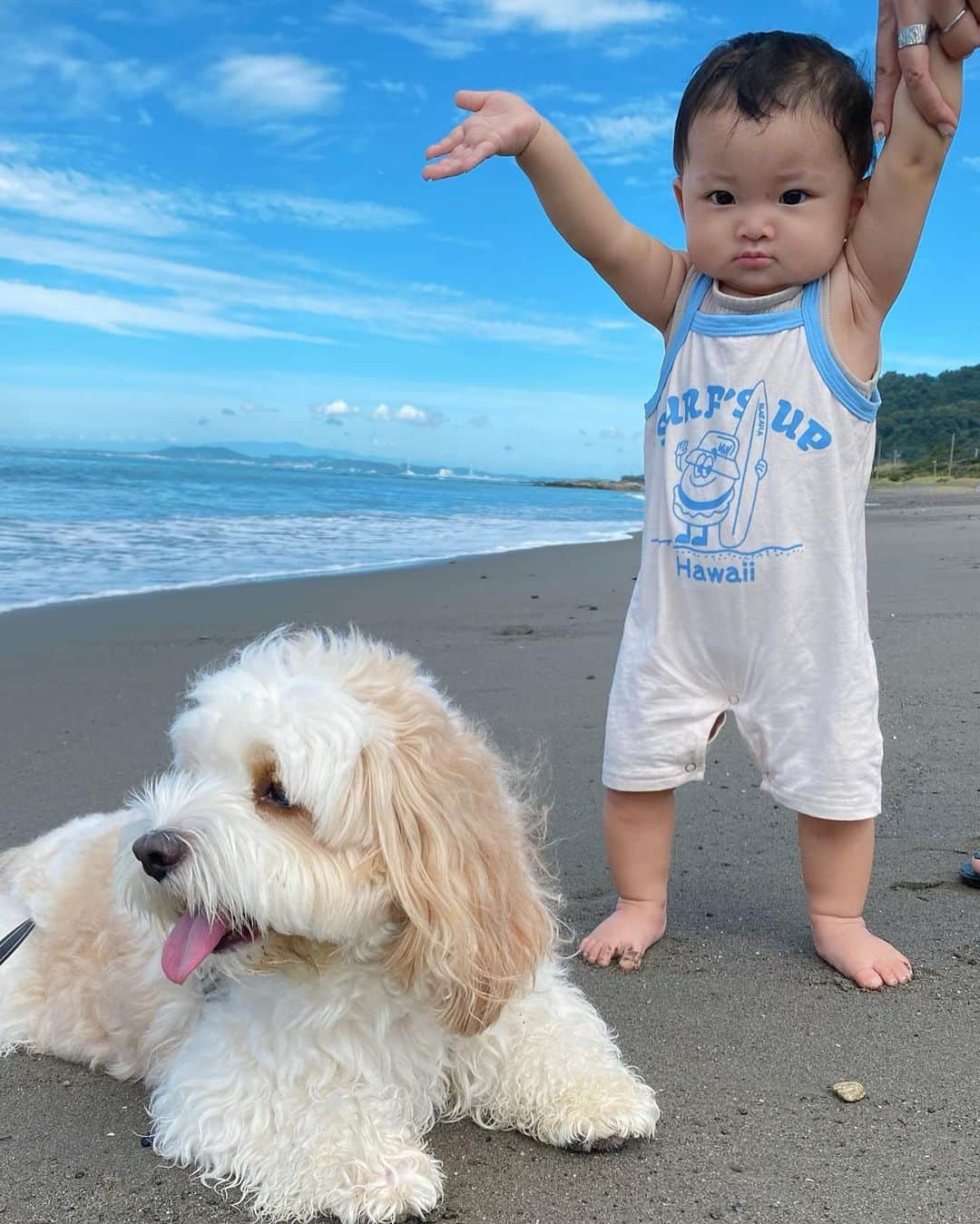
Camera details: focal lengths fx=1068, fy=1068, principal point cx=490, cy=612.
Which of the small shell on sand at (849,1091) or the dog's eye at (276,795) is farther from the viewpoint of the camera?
the small shell on sand at (849,1091)

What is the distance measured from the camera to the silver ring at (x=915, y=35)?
8.57ft

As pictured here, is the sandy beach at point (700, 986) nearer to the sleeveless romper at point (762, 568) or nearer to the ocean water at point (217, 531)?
the sleeveless romper at point (762, 568)

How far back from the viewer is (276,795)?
2.14 metres

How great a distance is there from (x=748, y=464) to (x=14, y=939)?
8.13 feet

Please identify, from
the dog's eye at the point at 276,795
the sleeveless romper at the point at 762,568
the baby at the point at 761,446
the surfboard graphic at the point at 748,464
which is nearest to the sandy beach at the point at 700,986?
the baby at the point at 761,446

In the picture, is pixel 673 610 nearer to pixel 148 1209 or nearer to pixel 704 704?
pixel 704 704

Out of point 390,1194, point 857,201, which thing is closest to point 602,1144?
point 390,1194

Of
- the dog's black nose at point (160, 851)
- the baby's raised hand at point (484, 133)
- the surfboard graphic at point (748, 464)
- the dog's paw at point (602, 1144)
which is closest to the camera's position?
the dog's black nose at point (160, 851)

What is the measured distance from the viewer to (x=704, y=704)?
10.9 ft

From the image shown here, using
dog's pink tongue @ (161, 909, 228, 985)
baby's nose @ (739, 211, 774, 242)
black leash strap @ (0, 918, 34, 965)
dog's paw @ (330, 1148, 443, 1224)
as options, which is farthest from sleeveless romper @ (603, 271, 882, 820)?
black leash strap @ (0, 918, 34, 965)

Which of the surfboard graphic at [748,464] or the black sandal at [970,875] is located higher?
the surfboard graphic at [748,464]

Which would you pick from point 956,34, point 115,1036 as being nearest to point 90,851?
point 115,1036

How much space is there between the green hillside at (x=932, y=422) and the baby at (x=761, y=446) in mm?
54421

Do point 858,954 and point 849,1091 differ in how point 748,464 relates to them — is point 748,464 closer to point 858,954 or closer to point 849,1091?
point 858,954
